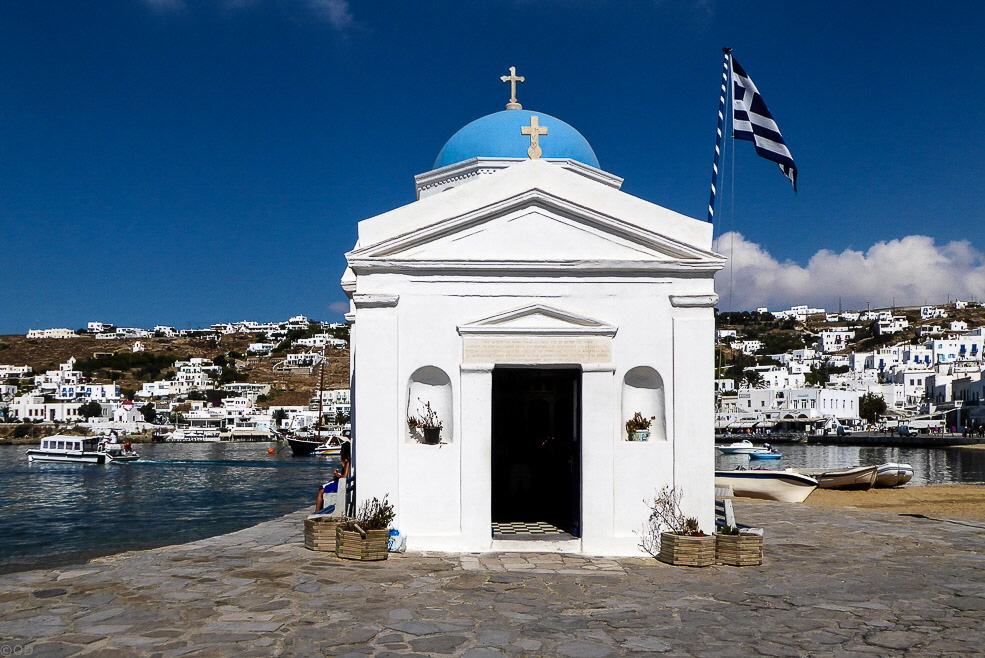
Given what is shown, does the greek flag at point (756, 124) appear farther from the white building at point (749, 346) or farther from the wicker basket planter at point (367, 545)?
the white building at point (749, 346)

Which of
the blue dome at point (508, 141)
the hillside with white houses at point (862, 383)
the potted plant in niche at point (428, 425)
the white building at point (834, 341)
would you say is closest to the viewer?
the potted plant in niche at point (428, 425)

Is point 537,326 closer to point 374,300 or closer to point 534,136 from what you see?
point 374,300

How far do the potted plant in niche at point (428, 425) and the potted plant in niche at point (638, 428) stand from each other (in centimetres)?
239

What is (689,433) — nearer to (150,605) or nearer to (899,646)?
(899,646)

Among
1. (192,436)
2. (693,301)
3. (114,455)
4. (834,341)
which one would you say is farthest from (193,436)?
(834,341)

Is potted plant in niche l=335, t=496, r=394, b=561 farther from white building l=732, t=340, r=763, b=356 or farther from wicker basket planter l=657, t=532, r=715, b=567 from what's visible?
white building l=732, t=340, r=763, b=356

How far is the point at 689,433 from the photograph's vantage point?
35.2 ft

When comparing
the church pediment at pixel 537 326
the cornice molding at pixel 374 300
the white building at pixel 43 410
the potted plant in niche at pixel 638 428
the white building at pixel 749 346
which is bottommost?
the white building at pixel 43 410

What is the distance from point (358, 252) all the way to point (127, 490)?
105ft

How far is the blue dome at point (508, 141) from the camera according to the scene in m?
16.0

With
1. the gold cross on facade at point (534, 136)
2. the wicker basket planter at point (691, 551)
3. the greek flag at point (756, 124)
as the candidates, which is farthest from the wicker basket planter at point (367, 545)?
the greek flag at point (756, 124)

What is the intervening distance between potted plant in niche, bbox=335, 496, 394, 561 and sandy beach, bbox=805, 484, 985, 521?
11.5 m

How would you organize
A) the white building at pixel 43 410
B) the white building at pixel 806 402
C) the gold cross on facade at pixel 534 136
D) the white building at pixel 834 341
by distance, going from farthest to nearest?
the white building at pixel 834 341 < the white building at pixel 43 410 < the white building at pixel 806 402 < the gold cross on facade at pixel 534 136

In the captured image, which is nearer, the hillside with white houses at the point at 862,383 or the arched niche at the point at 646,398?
the arched niche at the point at 646,398
